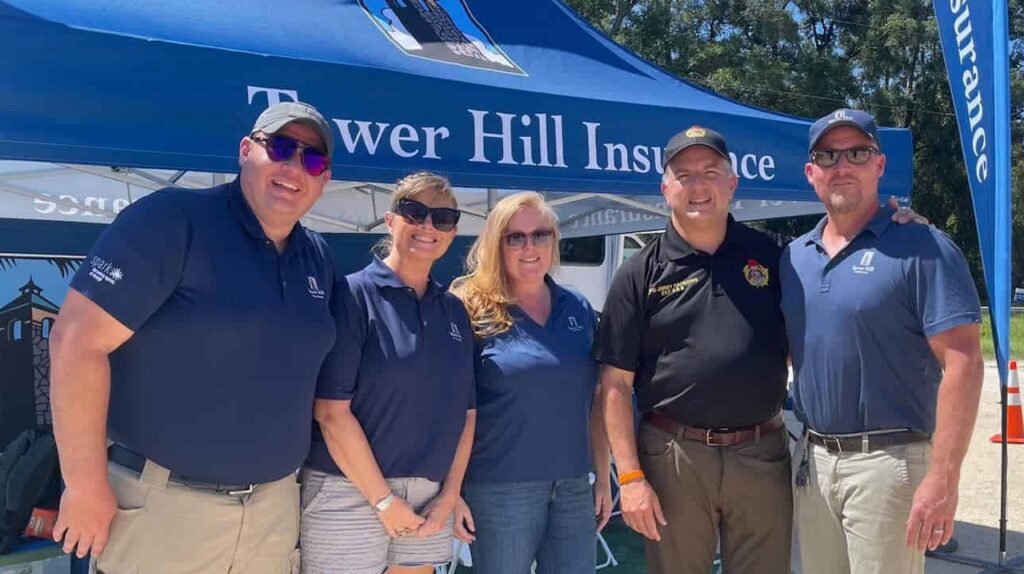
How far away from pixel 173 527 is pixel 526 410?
948mm

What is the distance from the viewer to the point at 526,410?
2.33 m

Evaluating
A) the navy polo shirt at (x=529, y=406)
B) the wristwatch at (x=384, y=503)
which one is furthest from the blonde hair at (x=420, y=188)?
the wristwatch at (x=384, y=503)

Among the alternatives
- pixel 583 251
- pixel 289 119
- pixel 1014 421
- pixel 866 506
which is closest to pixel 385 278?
pixel 289 119

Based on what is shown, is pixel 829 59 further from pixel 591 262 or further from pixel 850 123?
pixel 850 123

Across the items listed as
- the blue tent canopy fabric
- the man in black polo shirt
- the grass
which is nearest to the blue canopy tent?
the blue tent canopy fabric

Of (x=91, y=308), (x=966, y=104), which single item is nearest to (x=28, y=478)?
(x=91, y=308)

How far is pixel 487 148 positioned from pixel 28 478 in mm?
2141

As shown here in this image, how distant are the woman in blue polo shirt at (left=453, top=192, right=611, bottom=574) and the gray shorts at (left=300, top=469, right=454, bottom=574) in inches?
10.2

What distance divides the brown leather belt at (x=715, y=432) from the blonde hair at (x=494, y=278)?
0.58 metres

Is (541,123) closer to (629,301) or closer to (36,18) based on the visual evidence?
(629,301)

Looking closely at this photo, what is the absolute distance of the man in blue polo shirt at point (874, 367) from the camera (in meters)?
2.20

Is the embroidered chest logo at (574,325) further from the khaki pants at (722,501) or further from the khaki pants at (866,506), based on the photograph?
the khaki pants at (866,506)

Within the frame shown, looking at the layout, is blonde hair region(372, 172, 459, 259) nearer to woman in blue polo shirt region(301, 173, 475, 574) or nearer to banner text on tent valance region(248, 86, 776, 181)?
woman in blue polo shirt region(301, 173, 475, 574)

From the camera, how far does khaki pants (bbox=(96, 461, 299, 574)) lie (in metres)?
1.86
